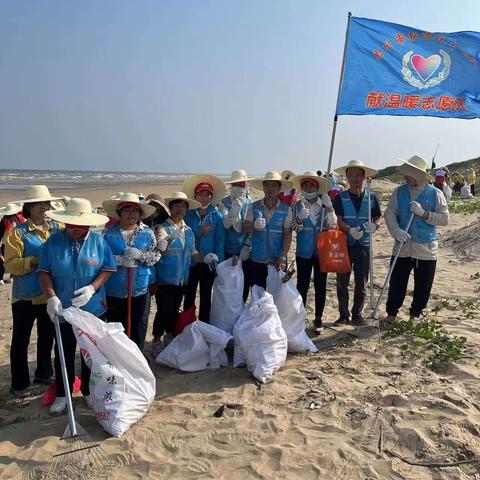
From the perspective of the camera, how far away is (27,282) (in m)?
3.95

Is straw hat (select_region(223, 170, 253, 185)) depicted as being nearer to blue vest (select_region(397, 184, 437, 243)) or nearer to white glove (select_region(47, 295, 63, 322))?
blue vest (select_region(397, 184, 437, 243))

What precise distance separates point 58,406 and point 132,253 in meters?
1.41

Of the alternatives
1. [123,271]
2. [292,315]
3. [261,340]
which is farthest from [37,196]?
→ [292,315]

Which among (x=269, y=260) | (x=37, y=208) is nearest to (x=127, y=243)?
(x=37, y=208)

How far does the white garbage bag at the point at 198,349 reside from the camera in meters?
4.45

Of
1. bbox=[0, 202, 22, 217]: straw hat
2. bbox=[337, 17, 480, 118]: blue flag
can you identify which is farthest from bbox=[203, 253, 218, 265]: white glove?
bbox=[337, 17, 480, 118]: blue flag

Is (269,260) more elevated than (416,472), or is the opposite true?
(269,260)

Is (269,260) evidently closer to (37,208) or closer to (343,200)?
(343,200)

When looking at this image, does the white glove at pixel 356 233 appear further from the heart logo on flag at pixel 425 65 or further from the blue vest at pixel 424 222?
the heart logo on flag at pixel 425 65

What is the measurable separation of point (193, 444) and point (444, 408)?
6.25 ft

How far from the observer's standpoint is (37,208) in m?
4.08

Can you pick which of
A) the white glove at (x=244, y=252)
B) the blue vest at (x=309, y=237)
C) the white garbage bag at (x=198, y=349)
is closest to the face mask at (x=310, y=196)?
the blue vest at (x=309, y=237)

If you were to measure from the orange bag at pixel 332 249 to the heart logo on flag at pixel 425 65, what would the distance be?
8.08 ft

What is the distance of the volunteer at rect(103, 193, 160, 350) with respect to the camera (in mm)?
4008
